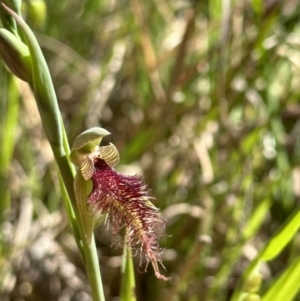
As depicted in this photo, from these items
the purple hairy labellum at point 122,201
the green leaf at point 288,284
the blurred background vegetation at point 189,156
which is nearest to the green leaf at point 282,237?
the green leaf at point 288,284

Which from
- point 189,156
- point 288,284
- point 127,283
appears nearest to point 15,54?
point 127,283

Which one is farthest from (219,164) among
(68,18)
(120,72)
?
(68,18)

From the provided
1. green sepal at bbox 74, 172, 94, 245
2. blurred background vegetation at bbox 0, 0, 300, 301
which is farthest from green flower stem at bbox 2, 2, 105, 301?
blurred background vegetation at bbox 0, 0, 300, 301

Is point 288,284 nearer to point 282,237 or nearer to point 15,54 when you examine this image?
point 282,237

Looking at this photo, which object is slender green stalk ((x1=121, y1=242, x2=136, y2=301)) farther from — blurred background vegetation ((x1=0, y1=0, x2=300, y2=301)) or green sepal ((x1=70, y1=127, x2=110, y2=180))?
blurred background vegetation ((x1=0, y1=0, x2=300, y2=301))

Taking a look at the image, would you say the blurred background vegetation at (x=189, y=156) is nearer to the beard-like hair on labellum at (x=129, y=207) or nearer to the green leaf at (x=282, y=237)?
the green leaf at (x=282, y=237)

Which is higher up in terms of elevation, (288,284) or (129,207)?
(129,207)
